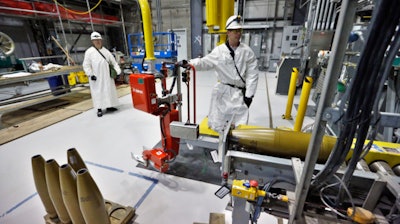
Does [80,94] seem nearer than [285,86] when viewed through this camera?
No

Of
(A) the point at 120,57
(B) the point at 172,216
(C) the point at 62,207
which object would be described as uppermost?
(A) the point at 120,57

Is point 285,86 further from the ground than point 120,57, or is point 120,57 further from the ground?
point 120,57

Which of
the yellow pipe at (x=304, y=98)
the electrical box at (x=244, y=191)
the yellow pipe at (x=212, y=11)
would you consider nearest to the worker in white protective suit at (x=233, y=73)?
the yellow pipe at (x=212, y=11)

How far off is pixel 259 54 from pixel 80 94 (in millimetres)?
7048

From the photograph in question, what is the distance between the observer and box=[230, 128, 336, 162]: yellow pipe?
114 cm

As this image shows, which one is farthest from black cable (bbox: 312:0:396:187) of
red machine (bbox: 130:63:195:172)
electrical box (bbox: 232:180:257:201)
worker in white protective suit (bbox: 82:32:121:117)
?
worker in white protective suit (bbox: 82:32:121:117)

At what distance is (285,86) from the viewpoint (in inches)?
189

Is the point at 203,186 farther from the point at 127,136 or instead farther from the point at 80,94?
the point at 80,94

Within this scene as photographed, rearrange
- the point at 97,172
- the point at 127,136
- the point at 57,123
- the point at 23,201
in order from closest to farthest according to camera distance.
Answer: the point at 23,201, the point at 97,172, the point at 127,136, the point at 57,123

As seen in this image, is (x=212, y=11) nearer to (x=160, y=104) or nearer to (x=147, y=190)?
(x=160, y=104)

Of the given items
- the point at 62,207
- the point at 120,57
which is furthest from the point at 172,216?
the point at 120,57

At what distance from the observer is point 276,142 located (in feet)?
3.77

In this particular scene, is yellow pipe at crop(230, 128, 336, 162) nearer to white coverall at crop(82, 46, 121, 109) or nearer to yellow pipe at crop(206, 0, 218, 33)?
yellow pipe at crop(206, 0, 218, 33)

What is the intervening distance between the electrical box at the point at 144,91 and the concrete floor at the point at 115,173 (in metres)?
0.66
